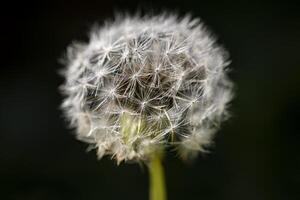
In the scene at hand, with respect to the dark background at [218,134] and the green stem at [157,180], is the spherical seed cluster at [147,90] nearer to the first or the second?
the green stem at [157,180]

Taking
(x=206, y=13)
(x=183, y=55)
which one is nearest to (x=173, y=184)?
(x=206, y=13)

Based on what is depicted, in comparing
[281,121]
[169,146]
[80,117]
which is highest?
[281,121]

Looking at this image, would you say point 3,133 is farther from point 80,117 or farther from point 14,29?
point 80,117

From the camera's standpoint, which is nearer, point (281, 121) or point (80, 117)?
point (80, 117)

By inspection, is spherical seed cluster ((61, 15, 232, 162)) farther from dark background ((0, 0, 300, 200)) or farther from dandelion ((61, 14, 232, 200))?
dark background ((0, 0, 300, 200))

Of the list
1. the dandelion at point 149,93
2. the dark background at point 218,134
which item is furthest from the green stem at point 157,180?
the dark background at point 218,134

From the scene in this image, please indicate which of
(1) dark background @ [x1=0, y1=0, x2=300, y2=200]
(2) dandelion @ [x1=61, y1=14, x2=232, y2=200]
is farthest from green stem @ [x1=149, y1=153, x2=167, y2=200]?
(1) dark background @ [x1=0, y1=0, x2=300, y2=200]

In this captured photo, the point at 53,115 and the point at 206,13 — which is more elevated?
the point at 206,13
